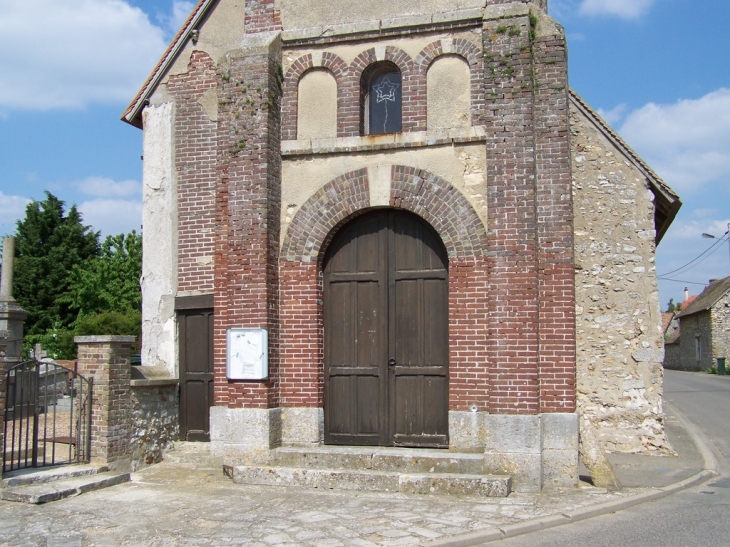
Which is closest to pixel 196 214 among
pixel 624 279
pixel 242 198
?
pixel 242 198

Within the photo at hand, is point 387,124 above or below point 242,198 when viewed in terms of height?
above

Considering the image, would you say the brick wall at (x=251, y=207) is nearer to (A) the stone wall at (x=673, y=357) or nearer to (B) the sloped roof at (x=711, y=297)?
(B) the sloped roof at (x=711, y=297)

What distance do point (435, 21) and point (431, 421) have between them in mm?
5396

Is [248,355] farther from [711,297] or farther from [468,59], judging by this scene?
[711,297]

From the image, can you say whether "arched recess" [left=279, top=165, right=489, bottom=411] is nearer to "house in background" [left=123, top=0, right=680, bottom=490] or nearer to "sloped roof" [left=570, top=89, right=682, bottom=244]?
"house in background" [left=123, top=0, right=680, bottom=490]

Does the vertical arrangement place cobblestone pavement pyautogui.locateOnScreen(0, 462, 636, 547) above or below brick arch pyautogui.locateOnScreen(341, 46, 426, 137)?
below

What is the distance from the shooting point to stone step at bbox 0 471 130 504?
8.27 meters

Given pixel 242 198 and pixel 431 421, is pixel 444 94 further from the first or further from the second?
pixel 431 421

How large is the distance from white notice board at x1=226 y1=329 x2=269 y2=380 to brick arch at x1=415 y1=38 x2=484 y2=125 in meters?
4.09

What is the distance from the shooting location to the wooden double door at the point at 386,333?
9930mm

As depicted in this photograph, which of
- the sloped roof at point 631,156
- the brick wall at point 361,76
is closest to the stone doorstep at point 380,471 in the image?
the brick wall at point 361,76

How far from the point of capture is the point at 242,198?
33.7 feet

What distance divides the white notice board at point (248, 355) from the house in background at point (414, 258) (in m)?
0.03

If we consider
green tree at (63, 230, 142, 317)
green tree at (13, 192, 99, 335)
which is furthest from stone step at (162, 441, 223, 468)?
green tree at (13, 192, 99, 335)
